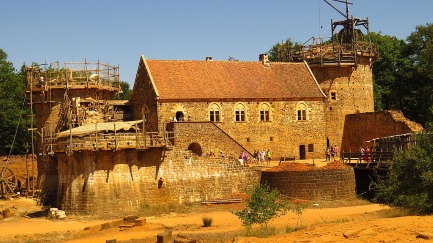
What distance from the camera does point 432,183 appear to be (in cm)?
2919

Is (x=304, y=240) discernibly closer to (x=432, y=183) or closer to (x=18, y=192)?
(x=432, y=183)

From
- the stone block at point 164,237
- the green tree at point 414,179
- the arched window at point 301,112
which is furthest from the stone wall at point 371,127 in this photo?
the stone block at point 164,237

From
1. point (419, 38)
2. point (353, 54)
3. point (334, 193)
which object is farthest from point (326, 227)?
point (419, 38)

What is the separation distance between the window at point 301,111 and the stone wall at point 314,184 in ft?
36.3

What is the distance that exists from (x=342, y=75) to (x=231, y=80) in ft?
31.4

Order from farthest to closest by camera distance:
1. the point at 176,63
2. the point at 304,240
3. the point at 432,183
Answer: the point at 176,63 < the point at 432,183 < the point at 304,240

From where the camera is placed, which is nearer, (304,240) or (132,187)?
(304,240)

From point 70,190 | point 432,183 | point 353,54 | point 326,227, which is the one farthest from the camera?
point 353,54

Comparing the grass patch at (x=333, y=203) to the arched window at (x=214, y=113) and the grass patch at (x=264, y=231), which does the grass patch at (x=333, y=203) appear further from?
the arched window at (x=214, y=113)

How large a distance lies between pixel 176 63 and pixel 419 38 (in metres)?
27.7

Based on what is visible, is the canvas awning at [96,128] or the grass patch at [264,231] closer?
the grass patch at [264,231]

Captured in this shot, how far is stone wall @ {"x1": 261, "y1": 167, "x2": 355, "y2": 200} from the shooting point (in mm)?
39500

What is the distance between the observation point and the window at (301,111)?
50375mm

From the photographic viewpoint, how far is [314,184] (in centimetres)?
3944
